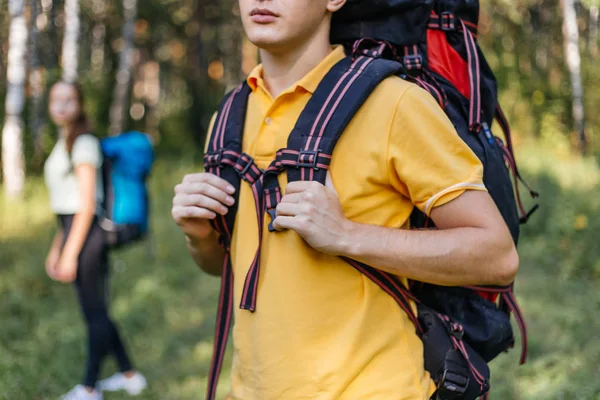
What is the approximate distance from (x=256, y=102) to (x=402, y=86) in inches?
18.3

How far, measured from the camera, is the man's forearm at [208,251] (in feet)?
7.35

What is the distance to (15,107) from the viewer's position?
13.0m

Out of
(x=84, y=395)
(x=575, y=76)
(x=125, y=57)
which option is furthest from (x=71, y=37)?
(x=575, y=76)

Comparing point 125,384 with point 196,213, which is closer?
point 196,213

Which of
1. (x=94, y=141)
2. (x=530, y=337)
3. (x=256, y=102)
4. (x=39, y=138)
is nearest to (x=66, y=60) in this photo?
(x=39, y=138)

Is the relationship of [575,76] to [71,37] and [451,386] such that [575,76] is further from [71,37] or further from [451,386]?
[451,386]

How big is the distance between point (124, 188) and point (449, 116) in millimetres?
3736

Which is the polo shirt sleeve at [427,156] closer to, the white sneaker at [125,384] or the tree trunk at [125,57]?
the white sneaker at [125,384]

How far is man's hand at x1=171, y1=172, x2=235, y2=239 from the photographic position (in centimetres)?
200

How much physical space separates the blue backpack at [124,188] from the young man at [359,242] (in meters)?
3.45

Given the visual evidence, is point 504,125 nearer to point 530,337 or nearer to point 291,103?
point 291,103

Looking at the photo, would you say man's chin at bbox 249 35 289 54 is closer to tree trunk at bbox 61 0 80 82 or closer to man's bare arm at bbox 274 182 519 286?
man's bare arm at bbox 274 182 519 286

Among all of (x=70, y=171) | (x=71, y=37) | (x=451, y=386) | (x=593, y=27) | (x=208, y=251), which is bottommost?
(x=451, y=386)

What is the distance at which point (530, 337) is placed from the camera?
6.47 metres
